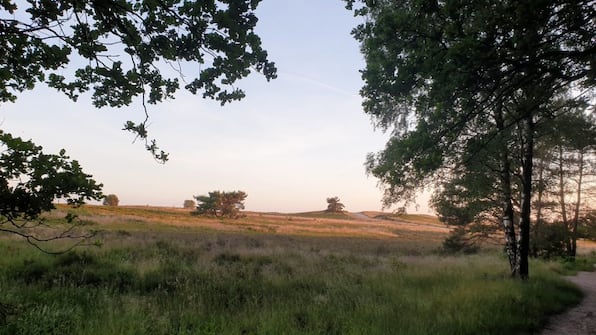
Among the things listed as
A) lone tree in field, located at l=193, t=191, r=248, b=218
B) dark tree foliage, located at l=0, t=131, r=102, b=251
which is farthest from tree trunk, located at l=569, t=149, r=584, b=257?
lone tree in field, located at l=193, t=191, r=248, b=218

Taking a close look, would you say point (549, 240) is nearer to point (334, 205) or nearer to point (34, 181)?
point (34, 181)

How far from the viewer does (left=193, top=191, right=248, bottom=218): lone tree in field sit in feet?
216

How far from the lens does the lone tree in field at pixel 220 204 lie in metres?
65.8

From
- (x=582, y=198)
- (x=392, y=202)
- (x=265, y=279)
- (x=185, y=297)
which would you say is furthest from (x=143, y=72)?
(x=582, y=198)

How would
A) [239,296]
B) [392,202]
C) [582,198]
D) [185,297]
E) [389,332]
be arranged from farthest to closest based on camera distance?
[582,198], [392,202], [239,296], [185,297], [389,332]

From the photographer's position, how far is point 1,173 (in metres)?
3.00

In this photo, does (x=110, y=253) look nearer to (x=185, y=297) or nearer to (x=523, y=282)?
(x=185, y=297)

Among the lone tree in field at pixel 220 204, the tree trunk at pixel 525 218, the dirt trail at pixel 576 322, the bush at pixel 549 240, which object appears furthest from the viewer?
the lone tree in field at pixel 220 204

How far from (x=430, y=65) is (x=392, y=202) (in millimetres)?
6893

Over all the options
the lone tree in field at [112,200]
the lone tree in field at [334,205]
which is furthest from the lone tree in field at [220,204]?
the lone tree in field at [334,205]

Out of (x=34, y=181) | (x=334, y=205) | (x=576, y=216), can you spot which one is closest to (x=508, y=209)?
(x=34, y=181)

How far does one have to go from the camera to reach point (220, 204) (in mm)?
67125

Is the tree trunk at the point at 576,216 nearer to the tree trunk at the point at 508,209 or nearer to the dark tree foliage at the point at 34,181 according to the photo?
the tree trunk at the point at 508,209

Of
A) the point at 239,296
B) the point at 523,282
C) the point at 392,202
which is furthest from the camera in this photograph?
the point at 392,202
